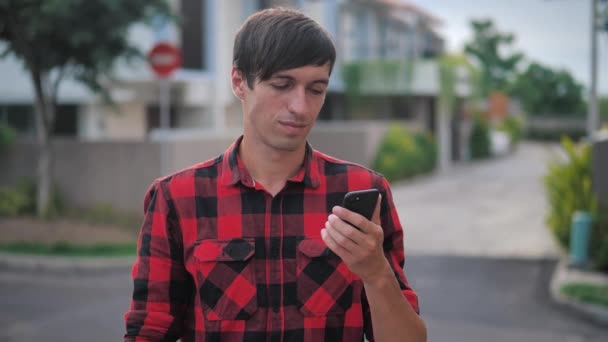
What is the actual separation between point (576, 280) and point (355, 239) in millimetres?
8388

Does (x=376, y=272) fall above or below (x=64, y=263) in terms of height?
above

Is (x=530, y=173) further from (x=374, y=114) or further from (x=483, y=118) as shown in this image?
(x=483, y=118)

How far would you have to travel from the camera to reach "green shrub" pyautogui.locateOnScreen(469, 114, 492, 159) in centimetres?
3672

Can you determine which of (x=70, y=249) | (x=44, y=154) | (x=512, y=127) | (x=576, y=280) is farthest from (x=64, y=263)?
(x=512, y=127)

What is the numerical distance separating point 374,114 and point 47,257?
20386mm

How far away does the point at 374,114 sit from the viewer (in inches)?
1178

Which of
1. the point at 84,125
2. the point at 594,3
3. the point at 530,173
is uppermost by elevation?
the point at 594,3

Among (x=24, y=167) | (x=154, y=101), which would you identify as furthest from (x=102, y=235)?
(x=154, y=101)

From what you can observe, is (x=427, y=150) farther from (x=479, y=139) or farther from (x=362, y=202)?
(x=362, y=202)

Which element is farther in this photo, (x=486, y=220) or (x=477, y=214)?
(x=477, y=214)

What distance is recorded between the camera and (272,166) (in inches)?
75.5

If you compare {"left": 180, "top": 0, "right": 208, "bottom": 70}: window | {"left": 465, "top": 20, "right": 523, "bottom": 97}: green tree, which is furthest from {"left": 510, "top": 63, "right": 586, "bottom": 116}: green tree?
{"left": 180, "top": 0, "right": 208, "bottom": 70}: window

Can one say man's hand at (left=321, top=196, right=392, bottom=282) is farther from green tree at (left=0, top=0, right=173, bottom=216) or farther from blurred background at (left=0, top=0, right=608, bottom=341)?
green tree at (left=0, top=0, right=173, bottom=216)

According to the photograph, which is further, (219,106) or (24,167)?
(219,106)
